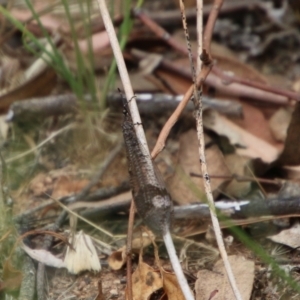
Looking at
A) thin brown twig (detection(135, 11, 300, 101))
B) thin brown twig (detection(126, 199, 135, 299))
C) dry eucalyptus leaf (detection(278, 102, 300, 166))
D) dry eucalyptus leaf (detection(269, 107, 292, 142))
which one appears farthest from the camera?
dry eucalyptus leaf (detection(269, 107, 292, 142))

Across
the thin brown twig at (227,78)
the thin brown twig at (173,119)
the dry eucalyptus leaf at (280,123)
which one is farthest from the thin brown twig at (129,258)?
the dry eucalyptus leaf at (280,123)

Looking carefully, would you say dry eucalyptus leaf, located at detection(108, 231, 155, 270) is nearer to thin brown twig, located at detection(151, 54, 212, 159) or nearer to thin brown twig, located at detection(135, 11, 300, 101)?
thin brown twig, located at detection(151, 54, 212, 159)

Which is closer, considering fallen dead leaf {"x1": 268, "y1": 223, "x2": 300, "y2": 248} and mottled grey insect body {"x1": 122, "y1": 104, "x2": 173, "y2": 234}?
mottled grey insect body {"x1": 122, "y1": 104, "x2": 173, "y2": 234}

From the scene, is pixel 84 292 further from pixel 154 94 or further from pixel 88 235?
pixel 154 94

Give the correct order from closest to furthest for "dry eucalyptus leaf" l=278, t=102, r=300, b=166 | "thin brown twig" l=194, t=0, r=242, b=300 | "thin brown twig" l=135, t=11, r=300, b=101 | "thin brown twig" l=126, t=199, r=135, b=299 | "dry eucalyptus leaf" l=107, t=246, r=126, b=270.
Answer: "thin brown twig" l=194, t=0, r=242, b=300, "thin brown twig" l=126, t=199, r=135, b=299, "dry eucalyptus leaf" l=107, t=246, r=126, b=270, "dry eucalyptus leaf" l=278, t=102, r=300, b=166, "thin brown twig" l=135, t=11, r=300, b=101

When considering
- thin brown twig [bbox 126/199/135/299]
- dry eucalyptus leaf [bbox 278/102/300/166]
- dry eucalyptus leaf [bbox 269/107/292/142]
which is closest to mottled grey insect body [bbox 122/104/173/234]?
thin brown twig [bbox 126/199/135/299]
